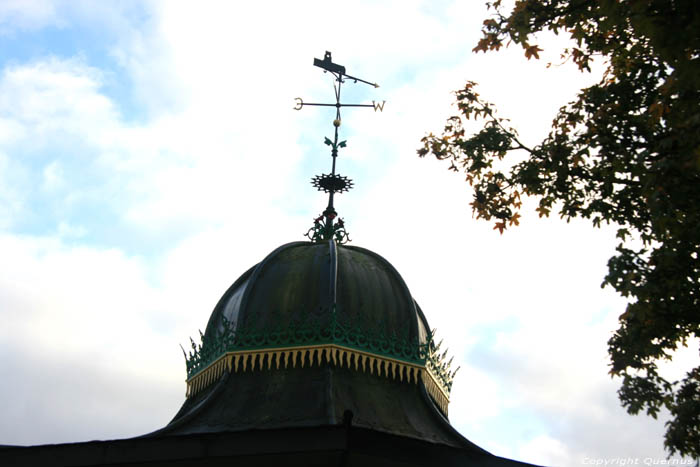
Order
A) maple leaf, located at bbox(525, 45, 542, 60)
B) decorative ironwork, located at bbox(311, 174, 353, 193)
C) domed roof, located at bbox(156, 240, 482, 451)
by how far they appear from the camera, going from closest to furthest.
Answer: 1. maple leaf, located at bbox(525, 45, 542, 60)
2. domed roof, located at bbox(156, 240, 482, 451)
3. decorative ironwork, located at bbox(311, 174, 353, 193)

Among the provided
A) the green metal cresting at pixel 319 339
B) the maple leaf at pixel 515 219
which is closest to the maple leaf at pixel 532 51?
the maple leaf at pixel 515 219

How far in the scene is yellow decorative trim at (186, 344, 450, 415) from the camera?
15.5 meters

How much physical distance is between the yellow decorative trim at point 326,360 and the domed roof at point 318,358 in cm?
2

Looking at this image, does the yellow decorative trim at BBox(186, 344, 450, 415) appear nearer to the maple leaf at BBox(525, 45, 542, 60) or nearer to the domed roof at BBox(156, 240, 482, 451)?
the domed roof at BBox(156, 240, 482, 451)

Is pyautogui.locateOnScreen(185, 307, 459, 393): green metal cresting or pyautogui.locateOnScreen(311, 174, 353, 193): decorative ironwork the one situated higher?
pyautogui.locateOnScreen(311, 174, 353, 193): decorative ironwork

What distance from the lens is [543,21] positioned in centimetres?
1157

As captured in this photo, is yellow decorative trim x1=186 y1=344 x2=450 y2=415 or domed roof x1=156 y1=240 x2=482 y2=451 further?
yellow decorative trim x1=186 y1=344 x2=450 y2=415

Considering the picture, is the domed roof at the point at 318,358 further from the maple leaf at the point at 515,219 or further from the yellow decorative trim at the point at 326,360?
the maple leaf at the point at 515,219

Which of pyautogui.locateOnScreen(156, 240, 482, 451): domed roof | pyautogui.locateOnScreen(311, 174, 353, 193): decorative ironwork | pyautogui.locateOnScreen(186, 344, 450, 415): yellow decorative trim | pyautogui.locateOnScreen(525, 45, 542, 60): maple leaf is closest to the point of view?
pyautogui.locateOnScreen(525, 45, 542, 60): maple leaf

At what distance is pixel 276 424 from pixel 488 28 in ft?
23.1

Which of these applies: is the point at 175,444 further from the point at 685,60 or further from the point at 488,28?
the point at 685,60

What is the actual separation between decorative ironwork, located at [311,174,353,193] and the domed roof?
2.79 m

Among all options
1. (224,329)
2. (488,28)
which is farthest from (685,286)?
(224,329)

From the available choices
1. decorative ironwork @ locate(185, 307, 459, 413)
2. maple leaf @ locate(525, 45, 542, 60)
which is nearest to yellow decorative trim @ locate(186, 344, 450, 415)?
decorative ironwork @ locate(185, 307, 459, 413)
